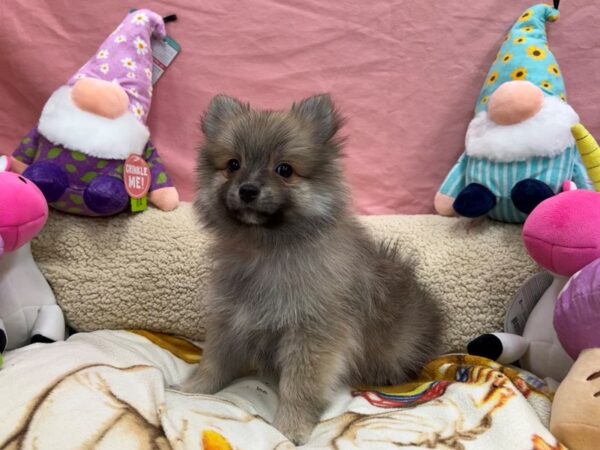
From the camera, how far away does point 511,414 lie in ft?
4.62

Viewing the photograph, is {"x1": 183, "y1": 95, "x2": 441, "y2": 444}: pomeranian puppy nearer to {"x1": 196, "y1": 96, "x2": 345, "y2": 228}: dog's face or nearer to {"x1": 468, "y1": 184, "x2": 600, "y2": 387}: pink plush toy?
{"x1": 196, "y1": 96, "x2": 345, "y2": 228}: dog's face

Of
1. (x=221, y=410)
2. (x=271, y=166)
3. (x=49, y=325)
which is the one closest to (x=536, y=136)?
(x=271, y=166)

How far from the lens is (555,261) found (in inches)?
62.9

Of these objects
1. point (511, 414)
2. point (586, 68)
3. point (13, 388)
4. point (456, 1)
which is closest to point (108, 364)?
point (13, 388)

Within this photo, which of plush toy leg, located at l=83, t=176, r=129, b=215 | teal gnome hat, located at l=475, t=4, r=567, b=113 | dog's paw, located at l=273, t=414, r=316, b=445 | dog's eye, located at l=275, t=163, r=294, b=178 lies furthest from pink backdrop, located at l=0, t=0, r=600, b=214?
dog's paw, located at l=273, t=414, r=316, b=445

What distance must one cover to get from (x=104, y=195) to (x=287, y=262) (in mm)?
790

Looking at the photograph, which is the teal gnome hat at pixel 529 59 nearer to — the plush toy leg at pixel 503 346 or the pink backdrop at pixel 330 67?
the pink backdrop at pixel 330 67

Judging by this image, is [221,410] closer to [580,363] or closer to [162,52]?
[580,363]

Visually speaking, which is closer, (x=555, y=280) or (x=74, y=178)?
(x=555, y=280)

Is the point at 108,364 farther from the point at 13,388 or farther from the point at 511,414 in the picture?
the point at 511,414

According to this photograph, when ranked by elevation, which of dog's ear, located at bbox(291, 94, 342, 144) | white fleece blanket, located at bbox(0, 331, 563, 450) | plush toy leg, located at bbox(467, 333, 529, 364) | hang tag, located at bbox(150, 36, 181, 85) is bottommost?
white fleece blanket, located at bbox(0, 331, 563, 450)

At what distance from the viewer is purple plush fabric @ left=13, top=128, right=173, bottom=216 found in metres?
1.99

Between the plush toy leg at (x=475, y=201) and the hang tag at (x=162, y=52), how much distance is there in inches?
53.4

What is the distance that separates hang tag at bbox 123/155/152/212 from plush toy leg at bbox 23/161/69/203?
216 mm
